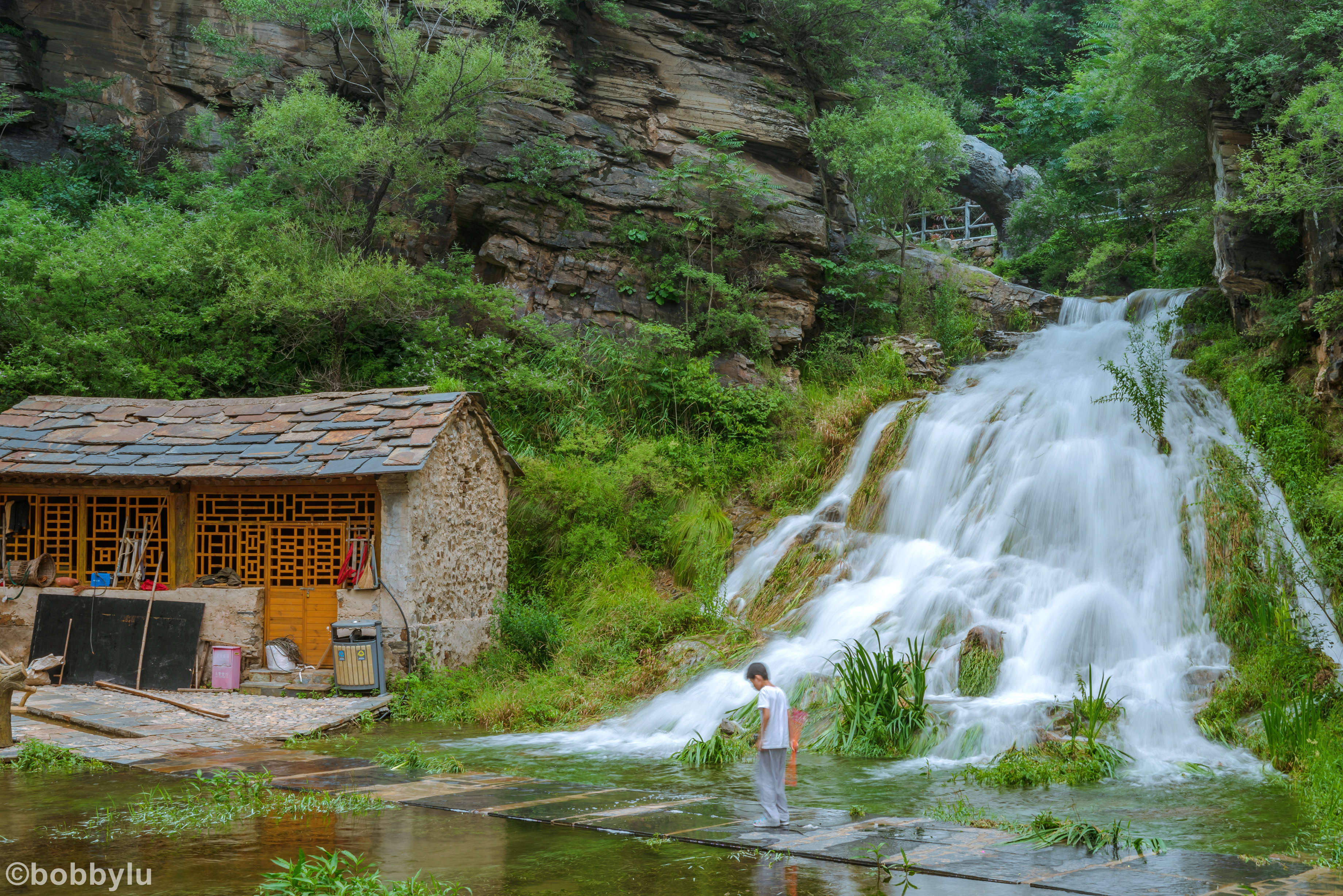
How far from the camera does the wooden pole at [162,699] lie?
11422 millimetres

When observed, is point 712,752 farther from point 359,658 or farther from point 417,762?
point 359,658

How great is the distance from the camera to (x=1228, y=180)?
15.9m

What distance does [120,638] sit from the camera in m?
13.9

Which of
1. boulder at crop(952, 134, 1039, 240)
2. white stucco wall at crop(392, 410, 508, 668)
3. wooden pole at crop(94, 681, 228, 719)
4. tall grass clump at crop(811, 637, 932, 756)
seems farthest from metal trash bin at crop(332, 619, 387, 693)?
boulder at crop(952, 134, 1039, 240)

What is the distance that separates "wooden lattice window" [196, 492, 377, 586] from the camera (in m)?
Answer: 14.1

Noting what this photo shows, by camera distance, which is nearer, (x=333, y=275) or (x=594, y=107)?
→ (x=333, y=275)

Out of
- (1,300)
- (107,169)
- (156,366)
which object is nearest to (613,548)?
(156,366)

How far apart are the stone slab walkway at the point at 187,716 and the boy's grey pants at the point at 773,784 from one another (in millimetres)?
5872

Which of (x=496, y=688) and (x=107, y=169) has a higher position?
(x=107, y=169)

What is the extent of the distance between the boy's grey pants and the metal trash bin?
292 inches

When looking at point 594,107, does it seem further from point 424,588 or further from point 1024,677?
point 1024,677

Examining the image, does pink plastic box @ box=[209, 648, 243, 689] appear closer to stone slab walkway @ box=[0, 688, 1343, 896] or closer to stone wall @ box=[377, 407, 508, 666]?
stone slab walkway @ box=[0, 688, 1343, 896]

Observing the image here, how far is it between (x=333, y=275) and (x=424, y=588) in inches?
264

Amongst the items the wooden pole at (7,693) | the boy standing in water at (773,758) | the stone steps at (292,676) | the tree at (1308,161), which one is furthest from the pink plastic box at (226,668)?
the tree at (1308,161)
